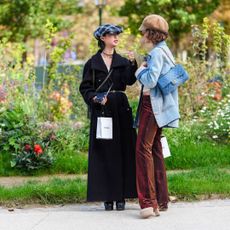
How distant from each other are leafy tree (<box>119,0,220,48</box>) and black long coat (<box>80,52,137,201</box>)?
17268mm

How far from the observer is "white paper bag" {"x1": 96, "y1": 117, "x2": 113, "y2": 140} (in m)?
7.14

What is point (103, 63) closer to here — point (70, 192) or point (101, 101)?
point (101, 101)

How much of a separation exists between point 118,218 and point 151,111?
1.02m

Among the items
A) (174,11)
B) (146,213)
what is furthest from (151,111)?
(174,11)

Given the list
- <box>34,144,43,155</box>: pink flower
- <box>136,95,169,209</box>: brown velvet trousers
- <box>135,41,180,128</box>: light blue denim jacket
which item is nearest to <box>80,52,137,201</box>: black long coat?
<box>136,95,169,209</box>: brown velvet trousers

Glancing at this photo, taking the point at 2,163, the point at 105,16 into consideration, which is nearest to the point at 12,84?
the point at 2,163

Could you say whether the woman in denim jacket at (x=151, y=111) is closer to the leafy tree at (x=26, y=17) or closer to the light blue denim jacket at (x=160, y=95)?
the light blue denim jacket at (x=160, y=95)

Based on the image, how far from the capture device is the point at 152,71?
668 cm

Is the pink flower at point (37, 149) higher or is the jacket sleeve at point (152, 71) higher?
the jacket sleeve at point (152, 71)

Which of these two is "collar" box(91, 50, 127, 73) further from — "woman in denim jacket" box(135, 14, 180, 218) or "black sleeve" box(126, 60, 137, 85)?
"woman in denim jacket" box(135, 14, 180, 218)

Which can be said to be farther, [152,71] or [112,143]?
[112,143]

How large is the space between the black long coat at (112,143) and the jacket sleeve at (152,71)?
0.49 metres

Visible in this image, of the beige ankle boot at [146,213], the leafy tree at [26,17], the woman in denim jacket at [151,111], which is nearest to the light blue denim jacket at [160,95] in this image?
the woman in denim jacket at [151,111]

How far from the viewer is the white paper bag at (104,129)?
23.4 feet
